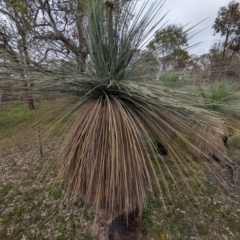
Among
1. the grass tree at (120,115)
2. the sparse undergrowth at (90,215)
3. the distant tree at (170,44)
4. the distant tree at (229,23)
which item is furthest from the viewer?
the distant tree at (229,23)

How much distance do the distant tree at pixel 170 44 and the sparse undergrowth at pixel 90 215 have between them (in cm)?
117

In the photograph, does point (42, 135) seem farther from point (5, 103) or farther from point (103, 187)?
point (103, 187)

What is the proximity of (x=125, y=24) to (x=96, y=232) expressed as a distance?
175cm

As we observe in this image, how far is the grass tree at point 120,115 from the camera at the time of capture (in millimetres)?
741

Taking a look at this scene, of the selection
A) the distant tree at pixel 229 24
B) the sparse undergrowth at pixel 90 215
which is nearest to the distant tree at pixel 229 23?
the distant tree at pixel 229 24

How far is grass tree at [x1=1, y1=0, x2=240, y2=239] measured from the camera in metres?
0.74

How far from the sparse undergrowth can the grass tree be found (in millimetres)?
749

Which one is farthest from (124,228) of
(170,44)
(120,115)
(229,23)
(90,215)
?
(229,23)

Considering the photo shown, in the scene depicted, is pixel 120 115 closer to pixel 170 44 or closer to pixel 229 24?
pixel 170 44

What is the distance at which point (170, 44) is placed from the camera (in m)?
0.94

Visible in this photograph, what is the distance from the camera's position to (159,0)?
815 mm

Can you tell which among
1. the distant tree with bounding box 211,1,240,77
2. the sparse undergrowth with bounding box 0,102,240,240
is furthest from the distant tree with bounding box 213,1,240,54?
the sparse undergrowth with bounding box 0,102,240,240

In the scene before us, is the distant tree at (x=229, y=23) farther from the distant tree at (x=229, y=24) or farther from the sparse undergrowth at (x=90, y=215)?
the sparse undergrowth at (x=90, y=215)

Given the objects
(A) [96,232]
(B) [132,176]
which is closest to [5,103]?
(B) [132,176]
